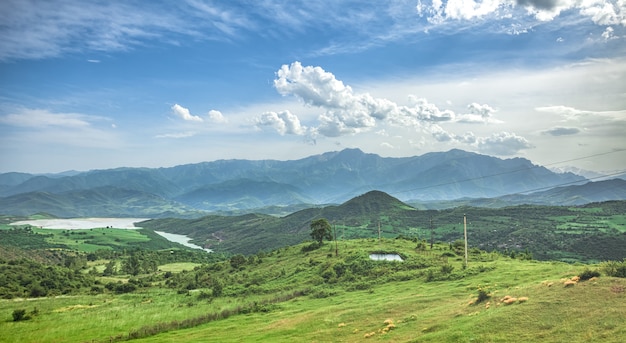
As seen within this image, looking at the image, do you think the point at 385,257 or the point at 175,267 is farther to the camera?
the point at 175,267

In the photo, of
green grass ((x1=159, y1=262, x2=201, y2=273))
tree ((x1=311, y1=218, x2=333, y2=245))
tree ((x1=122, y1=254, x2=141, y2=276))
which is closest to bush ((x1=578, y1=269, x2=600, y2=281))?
tree ((x1=311, y1=218, x2=333, y2=245))

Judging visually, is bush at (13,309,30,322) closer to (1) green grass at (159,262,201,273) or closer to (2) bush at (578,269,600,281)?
(2) bush at (578,269,600,281)

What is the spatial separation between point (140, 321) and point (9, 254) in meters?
134

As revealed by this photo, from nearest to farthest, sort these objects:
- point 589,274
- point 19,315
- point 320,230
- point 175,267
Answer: point 589,274 → point 19,315 → point 320,230 → point 175,267

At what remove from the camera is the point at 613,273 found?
42469 millimetres

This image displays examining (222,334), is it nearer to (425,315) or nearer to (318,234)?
(425,315)

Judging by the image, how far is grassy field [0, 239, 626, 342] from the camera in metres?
35.2

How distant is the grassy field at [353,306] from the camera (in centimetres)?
3522

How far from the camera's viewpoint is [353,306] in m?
62.3

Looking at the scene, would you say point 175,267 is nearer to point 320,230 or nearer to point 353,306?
point 320,230

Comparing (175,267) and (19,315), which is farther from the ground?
(19,315)

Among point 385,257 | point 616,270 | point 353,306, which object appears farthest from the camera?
point 385,257

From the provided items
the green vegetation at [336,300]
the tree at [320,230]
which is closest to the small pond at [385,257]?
the green vegetation at [336,300]

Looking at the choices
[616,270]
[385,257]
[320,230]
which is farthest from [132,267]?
[616,270]
